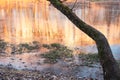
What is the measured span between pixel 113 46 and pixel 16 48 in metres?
5.61

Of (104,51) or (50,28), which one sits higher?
(50,28)

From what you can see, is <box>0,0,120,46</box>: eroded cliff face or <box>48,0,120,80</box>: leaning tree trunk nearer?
<box>48,0,120,80</box>: leaning tree trunk

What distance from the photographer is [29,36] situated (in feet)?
71.6

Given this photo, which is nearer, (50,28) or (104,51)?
(104,51)

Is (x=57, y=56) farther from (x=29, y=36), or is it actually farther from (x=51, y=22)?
(x=51, y=22)

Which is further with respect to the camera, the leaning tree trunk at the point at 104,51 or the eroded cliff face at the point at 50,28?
the eroded cliff face at the point at 50,28

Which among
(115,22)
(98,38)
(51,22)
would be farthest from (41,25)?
(98,38)

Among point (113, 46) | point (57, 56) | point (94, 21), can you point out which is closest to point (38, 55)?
point (57, 56)

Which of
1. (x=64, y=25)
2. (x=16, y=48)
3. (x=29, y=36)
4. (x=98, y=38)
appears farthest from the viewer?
(x=64, y=25)

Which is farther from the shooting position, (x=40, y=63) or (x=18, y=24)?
(x=18, y=24)

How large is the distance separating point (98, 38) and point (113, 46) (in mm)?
9979

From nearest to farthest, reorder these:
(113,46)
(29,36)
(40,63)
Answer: (40,63) → (113,46) → (29,36)

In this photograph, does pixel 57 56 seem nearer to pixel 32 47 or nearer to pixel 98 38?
pixel 32 47

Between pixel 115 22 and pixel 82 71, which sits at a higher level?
pixel 115 22
